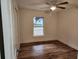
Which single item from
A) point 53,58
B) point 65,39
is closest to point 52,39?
point 65,39

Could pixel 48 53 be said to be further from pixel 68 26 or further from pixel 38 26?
pixel 38 26

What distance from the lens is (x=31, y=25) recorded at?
634cm

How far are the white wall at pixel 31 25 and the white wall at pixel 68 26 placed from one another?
1.58 feet

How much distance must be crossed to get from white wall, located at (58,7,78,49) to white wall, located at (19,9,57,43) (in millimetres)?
483

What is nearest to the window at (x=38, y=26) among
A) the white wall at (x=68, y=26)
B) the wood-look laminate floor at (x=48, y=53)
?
the white wall at (x=68, y=26)

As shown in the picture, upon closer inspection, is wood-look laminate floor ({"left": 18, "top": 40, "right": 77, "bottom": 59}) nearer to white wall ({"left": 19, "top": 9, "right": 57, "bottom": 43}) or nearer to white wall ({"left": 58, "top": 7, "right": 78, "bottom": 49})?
white wall ({"left": 58, "top": 7, "right": 78, "bottom": 49})

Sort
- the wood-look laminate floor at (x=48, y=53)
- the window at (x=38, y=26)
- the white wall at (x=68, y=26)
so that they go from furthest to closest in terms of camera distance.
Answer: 1. the window at (x=38, y=26)
2. the white wall at (x=68, y=26)
3. the wood-look laminate floor at (x=48, y=53)

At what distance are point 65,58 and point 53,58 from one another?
1.50ft

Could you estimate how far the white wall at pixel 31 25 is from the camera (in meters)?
6.16

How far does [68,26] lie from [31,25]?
2.27 meters

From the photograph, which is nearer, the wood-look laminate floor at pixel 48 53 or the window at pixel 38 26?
the wood-look laminate floor at pixel 48 53

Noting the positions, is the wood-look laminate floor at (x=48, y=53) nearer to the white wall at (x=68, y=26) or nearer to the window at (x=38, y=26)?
the white wall at (x=68, y=26)

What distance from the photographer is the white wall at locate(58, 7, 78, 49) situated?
16.0ft

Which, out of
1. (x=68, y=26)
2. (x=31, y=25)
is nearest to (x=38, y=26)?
(x=31, y=25)
